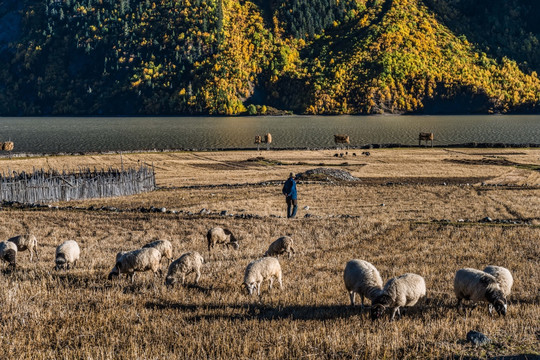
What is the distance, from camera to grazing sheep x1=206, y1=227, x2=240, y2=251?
2156 cm

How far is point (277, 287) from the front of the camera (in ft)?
49.8

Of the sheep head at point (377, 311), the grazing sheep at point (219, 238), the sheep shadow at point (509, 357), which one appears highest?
the sheep head at point (377, 311)

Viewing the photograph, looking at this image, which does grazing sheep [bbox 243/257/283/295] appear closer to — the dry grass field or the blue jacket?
the dry grass field

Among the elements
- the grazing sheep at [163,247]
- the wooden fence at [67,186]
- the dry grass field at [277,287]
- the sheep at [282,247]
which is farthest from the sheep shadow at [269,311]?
the wooden fence at [67,186]

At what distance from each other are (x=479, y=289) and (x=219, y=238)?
1172 centimetres

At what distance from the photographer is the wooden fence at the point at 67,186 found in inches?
1500

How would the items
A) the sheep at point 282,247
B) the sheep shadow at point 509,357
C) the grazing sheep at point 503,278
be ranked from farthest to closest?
the sheep at point 282,247 → the grazing sheep at point 503,278 → the sheep shadow at point 509,357

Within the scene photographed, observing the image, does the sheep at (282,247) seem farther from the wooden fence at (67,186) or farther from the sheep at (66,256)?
the wooden fence at (67,186)

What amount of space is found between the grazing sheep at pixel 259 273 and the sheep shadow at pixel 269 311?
4.08ft

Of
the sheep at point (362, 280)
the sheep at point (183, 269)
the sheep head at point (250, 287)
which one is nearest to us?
the sheep at point (362, 280)

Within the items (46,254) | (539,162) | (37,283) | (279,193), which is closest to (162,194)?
(279,193)

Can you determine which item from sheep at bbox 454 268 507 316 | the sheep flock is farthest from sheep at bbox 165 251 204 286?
sheep at bbox 454 268 507 316

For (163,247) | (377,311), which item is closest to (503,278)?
(377,311)

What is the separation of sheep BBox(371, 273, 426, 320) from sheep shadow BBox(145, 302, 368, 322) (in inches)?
29.6
